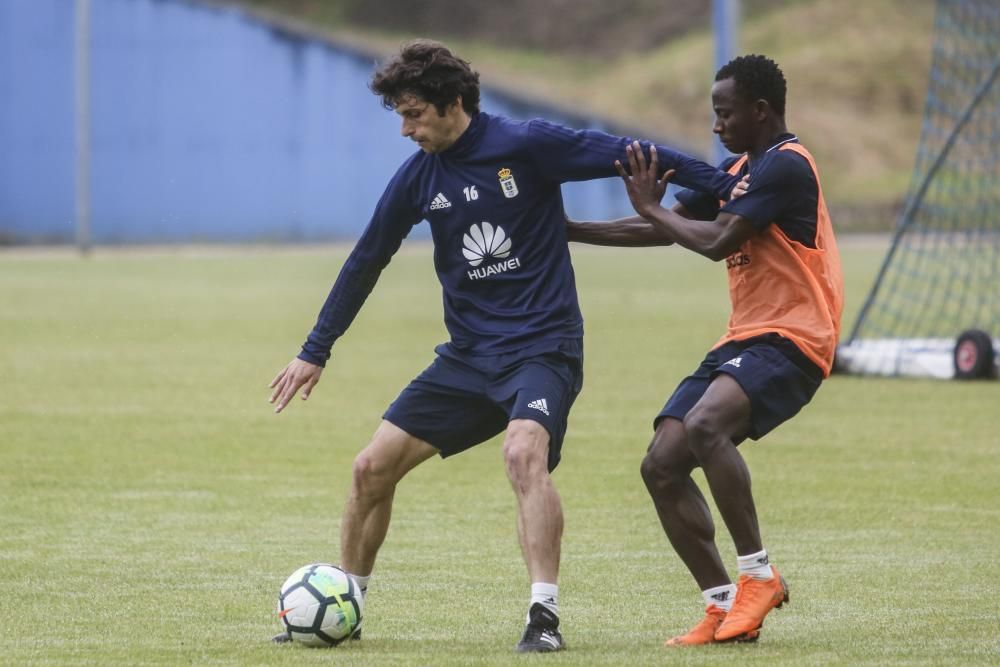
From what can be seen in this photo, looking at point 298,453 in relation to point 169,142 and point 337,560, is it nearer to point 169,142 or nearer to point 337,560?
point 337,560

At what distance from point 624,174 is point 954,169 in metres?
14.6

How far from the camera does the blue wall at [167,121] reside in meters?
51.5

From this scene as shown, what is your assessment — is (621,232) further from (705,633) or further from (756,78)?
(705,633)

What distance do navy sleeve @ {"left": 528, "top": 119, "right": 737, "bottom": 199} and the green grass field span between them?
1779 millimetres

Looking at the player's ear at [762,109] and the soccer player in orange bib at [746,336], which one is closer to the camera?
the soccer player in orange bib at [746,336]

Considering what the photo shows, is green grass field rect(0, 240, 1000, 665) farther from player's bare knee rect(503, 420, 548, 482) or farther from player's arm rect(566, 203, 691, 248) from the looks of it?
player's arm rect(566, 203, 691, 248)

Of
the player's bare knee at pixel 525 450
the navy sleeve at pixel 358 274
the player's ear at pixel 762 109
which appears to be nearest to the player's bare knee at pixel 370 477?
the navy sleeve at pixel 358 274

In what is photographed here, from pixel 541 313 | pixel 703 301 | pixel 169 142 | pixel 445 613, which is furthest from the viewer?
pixel 169 142

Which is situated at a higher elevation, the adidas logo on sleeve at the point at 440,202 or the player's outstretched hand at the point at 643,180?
the player's outstretched hand at the point at 643,180

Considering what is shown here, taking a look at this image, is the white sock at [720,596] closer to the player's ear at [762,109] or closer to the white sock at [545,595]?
the white sock at [545,595]

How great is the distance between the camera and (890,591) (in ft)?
25.9

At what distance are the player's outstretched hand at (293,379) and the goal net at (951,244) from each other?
1103cm

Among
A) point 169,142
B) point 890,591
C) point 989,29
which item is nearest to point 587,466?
point 890,591

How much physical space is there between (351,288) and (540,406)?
3.46ft
